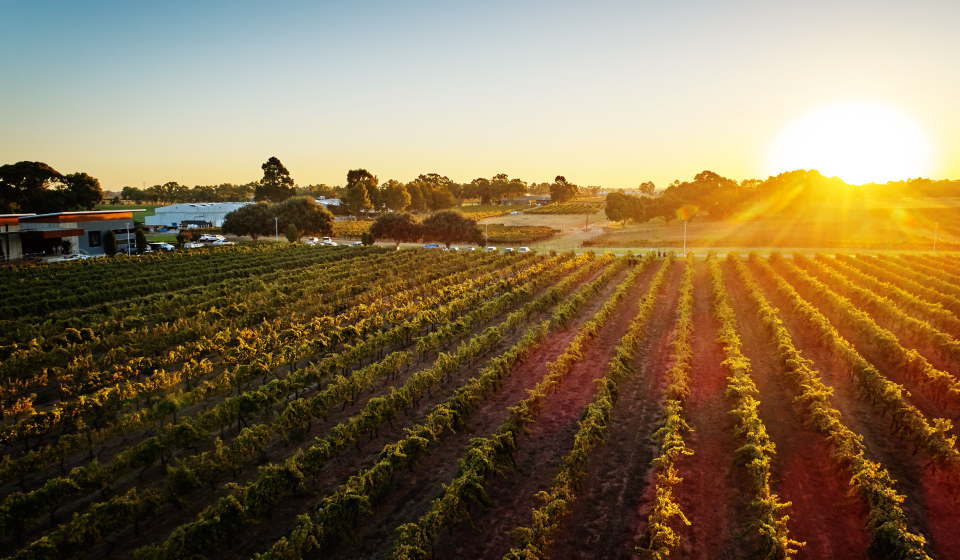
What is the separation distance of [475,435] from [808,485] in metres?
8.18

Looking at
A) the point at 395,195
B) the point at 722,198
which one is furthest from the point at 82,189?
the point at 722,198

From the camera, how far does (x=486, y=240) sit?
74562 millimetres

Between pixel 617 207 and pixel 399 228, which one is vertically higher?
pixel 617 207

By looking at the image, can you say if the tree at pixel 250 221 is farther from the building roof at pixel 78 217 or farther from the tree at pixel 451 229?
the tree at pixel 451 229

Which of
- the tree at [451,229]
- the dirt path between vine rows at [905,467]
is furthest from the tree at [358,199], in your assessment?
the dirt path between vine rows at [905,467]

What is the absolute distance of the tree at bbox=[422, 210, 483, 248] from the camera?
75.4m

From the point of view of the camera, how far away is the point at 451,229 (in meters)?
76.4

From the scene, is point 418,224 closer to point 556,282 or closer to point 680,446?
point 556,282

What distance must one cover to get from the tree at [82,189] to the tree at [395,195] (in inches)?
2509

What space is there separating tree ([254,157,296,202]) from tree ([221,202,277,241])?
56986mm

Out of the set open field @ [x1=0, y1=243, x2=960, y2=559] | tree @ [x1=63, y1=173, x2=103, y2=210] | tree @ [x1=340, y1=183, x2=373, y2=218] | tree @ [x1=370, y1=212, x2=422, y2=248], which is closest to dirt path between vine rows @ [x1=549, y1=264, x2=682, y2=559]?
open field @ [x1=0, y1=243, x2=960, y2=559]

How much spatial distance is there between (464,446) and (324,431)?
411 centimetres

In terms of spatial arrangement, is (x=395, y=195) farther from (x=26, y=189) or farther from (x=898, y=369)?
(x=898, y=369)

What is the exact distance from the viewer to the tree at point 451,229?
2970 inches
